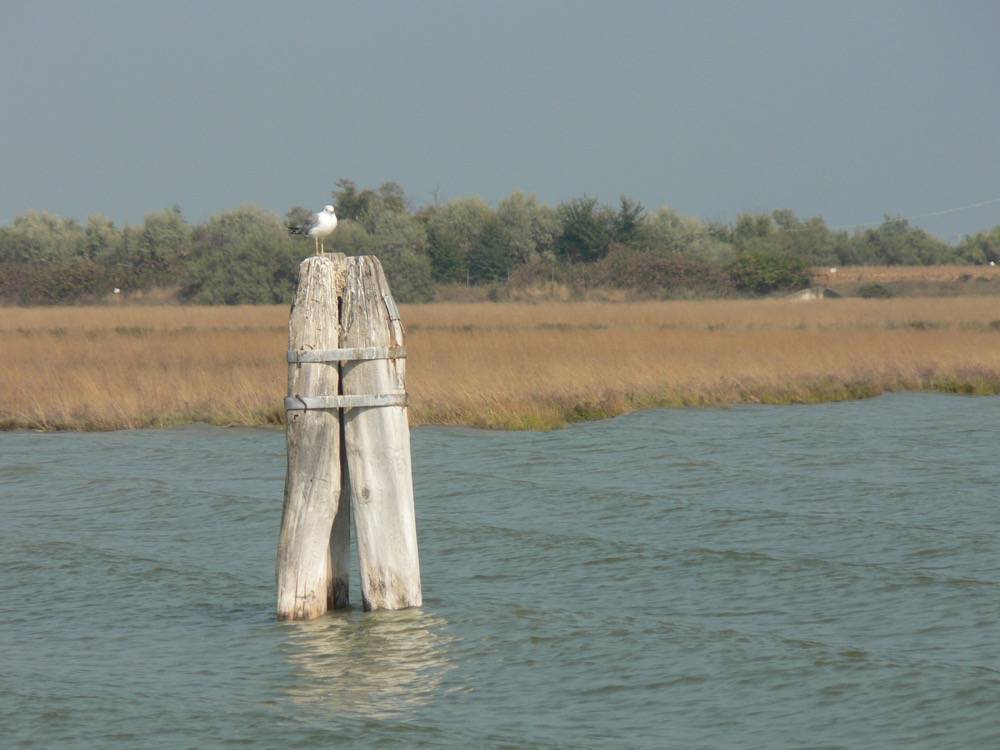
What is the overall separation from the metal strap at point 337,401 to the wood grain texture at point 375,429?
0.13ft

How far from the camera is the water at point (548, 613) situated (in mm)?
7094

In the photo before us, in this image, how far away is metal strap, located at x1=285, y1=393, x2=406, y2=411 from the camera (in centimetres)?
816

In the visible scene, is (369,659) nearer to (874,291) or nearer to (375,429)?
(375,429)

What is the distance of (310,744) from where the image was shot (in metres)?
6.81

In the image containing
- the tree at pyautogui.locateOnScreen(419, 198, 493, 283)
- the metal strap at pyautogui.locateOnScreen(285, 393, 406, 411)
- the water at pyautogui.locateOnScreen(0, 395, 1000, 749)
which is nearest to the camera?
the water at pyautogui.locateOnScreen(0, 395, 1000, 749)

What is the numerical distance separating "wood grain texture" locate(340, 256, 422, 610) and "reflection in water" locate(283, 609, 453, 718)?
0.44 metres

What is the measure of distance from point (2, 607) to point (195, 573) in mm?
1346

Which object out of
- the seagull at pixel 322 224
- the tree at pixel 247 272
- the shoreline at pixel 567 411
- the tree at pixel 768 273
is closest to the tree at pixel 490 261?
the tree at pixel 247 272

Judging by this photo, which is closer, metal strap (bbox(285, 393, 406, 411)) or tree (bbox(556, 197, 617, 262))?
metal strap (bbox(285, 393, 406, 411))

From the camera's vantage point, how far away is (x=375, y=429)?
325 inches

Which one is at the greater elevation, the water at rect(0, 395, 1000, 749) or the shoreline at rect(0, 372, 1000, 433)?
the shoreline at rect(0, 372, 1000, 433)

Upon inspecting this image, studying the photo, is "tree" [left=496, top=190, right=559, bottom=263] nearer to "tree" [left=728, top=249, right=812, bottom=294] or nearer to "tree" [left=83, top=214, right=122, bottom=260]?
"tree" [left=728, top=249, right=812, bottom=294]

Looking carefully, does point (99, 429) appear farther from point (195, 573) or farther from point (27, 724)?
point (27, 724)

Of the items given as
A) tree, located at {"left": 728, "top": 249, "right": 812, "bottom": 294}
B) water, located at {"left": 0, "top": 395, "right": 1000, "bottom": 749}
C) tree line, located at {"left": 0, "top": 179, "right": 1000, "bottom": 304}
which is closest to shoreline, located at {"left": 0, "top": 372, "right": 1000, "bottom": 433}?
water, located at {"left": 0, "top": 395, "right": 1000, "bottom": 749}
